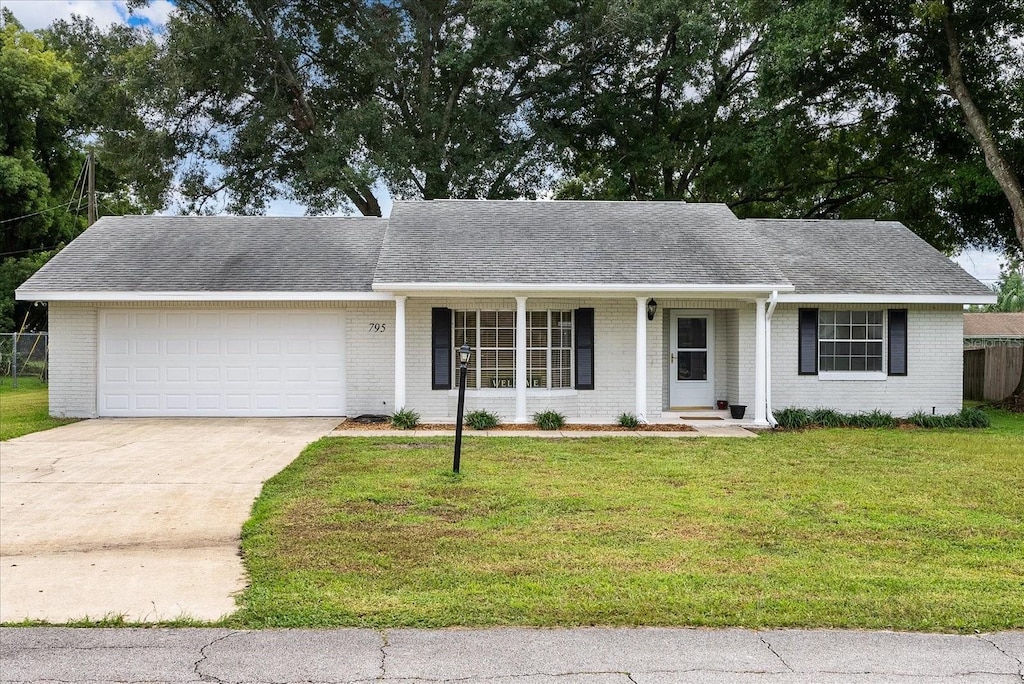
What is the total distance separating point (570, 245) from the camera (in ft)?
49.4

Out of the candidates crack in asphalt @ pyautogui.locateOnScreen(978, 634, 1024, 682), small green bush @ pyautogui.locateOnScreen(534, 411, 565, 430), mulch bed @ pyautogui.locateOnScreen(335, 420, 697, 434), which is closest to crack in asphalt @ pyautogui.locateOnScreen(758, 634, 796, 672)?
crack in asphalt @ pyautogui.locateOnScreen(978, 634, 1024, 682)

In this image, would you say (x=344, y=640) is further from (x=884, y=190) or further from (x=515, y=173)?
(x=884, y=190)

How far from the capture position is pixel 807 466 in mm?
9711

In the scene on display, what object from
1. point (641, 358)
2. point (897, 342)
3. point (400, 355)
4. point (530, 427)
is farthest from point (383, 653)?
point (897, 342)

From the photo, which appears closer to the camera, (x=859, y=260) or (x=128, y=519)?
(x=128, y=519)

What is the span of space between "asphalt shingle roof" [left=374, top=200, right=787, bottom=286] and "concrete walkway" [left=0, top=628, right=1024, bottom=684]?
31.2 feet

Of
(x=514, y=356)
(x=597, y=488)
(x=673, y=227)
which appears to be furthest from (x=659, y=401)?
(x=597, y=488)

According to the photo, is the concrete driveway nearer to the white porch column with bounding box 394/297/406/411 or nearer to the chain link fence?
the white porch column with bounding box 394/297/406/411

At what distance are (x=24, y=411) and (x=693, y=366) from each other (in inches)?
526

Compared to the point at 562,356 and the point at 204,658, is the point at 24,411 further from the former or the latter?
the point at 204,658

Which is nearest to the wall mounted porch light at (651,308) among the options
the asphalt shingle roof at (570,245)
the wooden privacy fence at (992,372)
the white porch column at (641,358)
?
the white porch column at (641,358)

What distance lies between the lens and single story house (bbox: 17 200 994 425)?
46.3 ft

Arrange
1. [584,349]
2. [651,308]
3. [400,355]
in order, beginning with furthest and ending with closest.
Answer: [584,349] → [651,308] → [400,355]

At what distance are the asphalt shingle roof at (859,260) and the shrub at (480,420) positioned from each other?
6.29 meters
